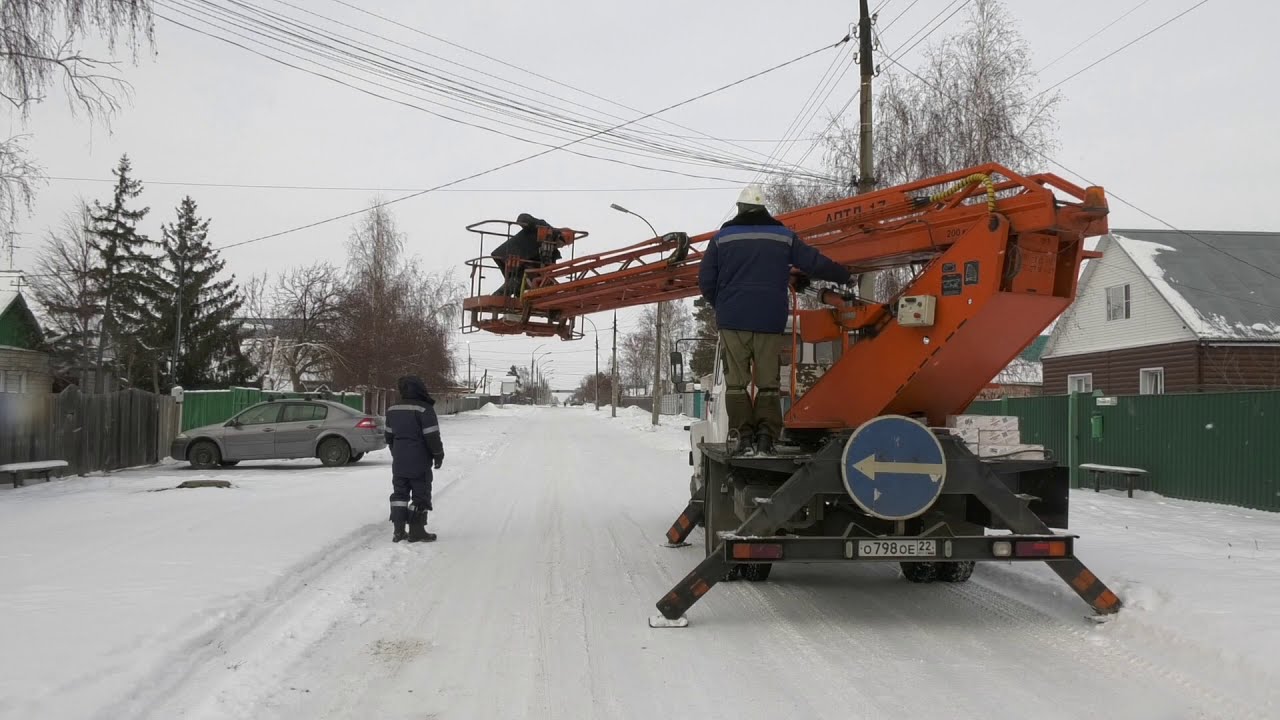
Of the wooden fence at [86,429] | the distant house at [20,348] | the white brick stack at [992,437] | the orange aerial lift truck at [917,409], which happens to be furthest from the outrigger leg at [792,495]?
the distant house at [20,348]

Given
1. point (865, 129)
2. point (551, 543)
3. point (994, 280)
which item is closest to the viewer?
point (994, 280)

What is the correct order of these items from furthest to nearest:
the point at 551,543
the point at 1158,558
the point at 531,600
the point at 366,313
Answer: the point at 366,313
the point at 551,543
the point at 1158,558
the point at 531,600

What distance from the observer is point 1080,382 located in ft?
96.2

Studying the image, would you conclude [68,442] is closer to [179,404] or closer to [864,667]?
[179,404]

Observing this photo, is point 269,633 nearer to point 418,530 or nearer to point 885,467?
point 418,530

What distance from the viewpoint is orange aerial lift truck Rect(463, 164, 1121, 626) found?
5695 millimetres

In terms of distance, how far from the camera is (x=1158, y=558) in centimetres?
768

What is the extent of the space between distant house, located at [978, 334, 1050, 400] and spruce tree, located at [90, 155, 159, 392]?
35362 mm

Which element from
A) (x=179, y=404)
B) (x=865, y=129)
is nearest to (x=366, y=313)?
(x=179, y=404)

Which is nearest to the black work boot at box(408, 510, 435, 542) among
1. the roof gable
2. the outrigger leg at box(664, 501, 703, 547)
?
the outrigger leg at box(664, 501, 703, 547)

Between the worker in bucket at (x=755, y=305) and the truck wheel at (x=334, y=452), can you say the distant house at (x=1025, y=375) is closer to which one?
the truck wheel at (x=334, y=452)

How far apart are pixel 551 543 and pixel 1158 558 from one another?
580 cm

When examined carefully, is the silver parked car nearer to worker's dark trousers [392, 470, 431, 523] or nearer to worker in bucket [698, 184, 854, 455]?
worker's dark trousers [392, 470, 431, 523]

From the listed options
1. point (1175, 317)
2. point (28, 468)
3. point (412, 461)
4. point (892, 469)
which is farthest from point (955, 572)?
point (1175, 317)
